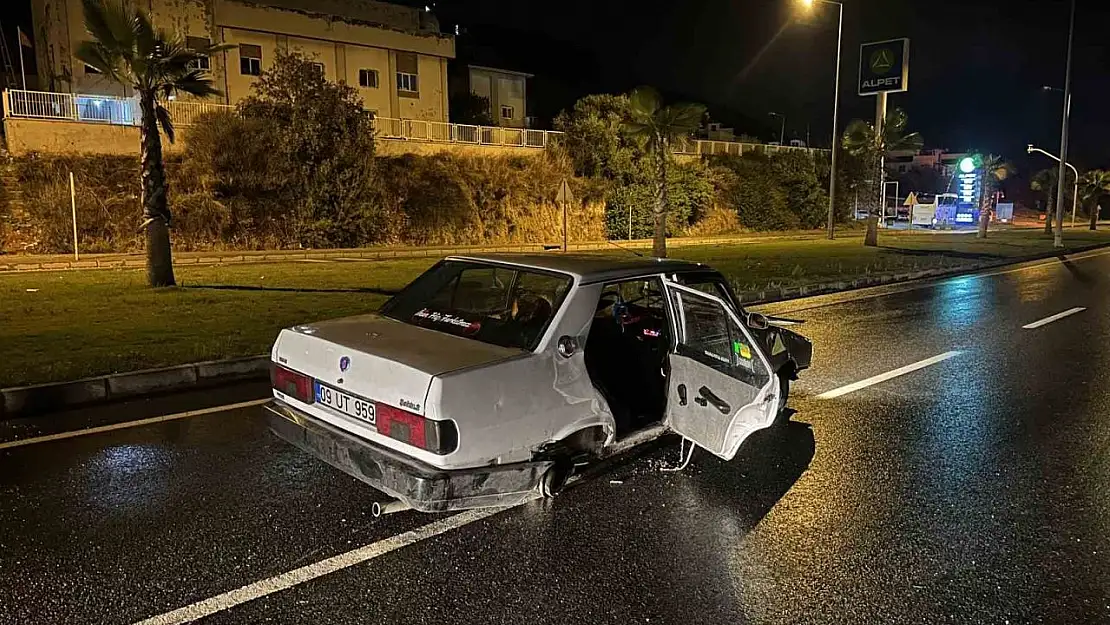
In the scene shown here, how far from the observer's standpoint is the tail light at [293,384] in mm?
4301

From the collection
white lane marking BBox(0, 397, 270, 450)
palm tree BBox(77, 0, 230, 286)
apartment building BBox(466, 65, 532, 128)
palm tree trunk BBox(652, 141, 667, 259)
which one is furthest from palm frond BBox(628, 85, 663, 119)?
apartment building BBox(466, 65, 532, 128)

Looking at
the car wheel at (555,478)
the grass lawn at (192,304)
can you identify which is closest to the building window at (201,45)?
the grass lawn at (192,304)

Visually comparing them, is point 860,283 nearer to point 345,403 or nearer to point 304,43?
point 345,403

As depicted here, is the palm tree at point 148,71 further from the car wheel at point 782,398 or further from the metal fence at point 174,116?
the car wheel at point 782,398

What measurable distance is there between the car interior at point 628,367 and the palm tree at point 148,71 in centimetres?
1134

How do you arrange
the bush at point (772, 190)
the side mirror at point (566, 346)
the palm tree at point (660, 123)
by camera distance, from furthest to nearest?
1. the bush at point (772, 190)
2. the palm tree at point (660, 123)
3. the side mirror at point (566, 346)

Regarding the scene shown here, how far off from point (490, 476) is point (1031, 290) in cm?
1588

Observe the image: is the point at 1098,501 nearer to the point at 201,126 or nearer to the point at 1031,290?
the point at 1031,290

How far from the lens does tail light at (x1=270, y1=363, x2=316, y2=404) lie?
169 inches

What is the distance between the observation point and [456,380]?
3.65 metres

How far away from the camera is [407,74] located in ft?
124

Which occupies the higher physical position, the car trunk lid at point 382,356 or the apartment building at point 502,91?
the apartment building at point 502,91

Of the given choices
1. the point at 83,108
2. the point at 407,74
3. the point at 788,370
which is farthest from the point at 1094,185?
the point at 788,370

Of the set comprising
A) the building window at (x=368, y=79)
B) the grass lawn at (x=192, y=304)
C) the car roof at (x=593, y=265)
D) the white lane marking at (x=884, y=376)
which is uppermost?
the building window at (x=368, y=79)
